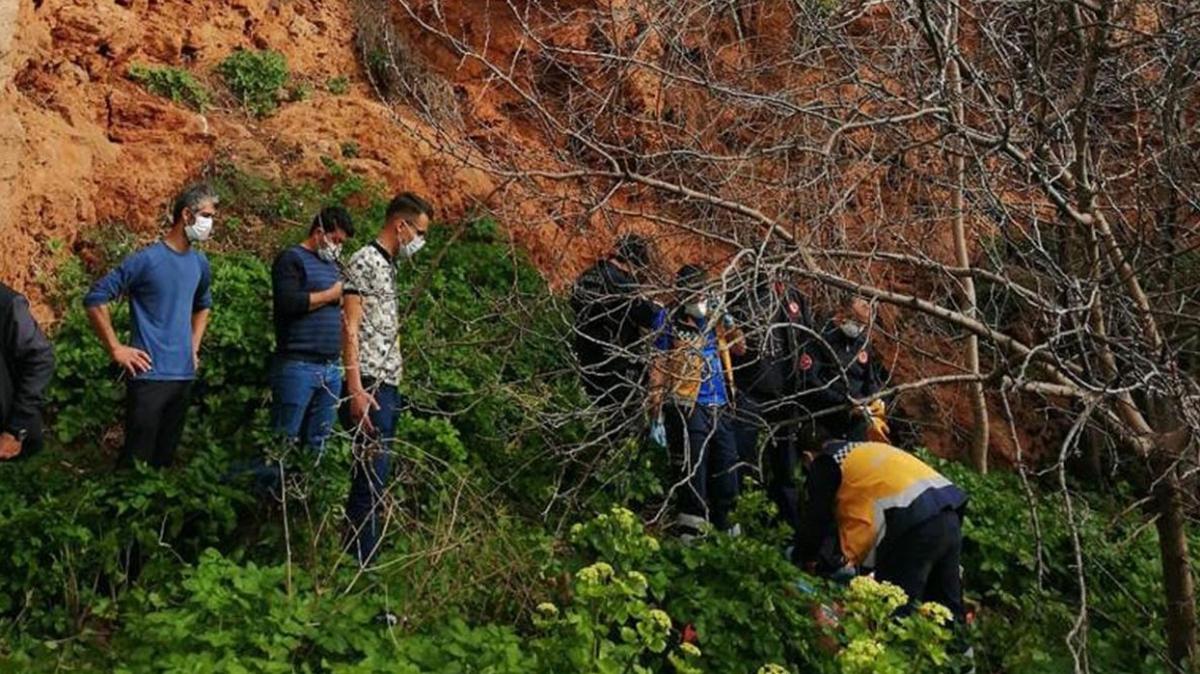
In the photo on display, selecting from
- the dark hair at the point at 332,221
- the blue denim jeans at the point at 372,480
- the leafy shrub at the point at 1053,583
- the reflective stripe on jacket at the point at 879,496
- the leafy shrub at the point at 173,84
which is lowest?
the leafy shrub at the point at 1053,583

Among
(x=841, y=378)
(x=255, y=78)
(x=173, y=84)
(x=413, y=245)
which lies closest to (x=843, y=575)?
(x=841, y=378)

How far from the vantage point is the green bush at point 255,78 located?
9.16 meters

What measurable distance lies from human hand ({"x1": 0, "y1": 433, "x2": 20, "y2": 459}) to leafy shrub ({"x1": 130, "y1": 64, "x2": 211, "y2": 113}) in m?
5.51

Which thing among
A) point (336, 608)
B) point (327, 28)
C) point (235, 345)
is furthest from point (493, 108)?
point (336, 608)

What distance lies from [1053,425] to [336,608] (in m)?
7.35

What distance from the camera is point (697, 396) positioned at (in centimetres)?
431

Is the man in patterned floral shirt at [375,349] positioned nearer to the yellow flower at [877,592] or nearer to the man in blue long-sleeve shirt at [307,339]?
the man in blue long-sleeve shirt at [307,339]

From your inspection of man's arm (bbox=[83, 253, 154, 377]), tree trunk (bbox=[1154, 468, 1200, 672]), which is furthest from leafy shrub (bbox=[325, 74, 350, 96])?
tree trunk (bbox=[1154, 468, 1200, 672])

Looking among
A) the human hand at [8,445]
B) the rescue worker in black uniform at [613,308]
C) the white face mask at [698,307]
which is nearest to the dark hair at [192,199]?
the human hand at [8,445]

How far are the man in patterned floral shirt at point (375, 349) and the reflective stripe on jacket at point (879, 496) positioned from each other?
6.52 ft

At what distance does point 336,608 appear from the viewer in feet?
11.3

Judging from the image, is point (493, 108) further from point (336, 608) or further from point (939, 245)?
point (336, 608)

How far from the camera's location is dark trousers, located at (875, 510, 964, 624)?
411cm

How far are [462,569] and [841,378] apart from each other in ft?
5.95
